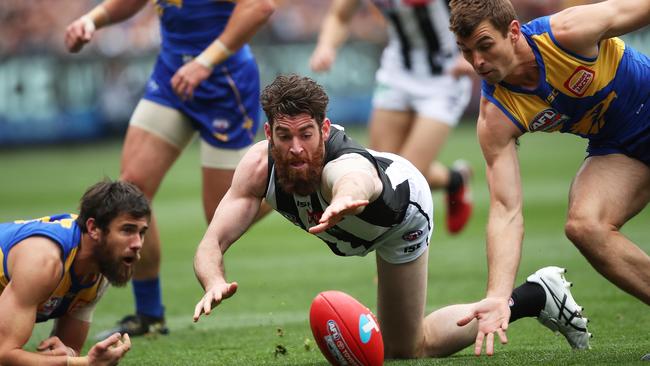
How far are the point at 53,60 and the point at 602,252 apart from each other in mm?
17020

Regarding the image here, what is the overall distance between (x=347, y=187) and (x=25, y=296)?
5.39 feet

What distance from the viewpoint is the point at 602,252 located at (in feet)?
18.7

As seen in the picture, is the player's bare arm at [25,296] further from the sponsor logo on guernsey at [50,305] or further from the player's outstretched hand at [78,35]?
the player's outstretched hand at [78,35]

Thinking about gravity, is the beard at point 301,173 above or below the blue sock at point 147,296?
above

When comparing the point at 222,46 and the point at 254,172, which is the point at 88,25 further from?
the point at 254,172

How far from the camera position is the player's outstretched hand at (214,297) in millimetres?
4883

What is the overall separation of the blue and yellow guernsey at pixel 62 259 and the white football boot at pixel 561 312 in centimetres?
249

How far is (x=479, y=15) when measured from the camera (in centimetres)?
559

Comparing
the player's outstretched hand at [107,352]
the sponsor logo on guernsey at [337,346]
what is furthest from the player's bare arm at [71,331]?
the sponsor logo on guernsey at [337,346]

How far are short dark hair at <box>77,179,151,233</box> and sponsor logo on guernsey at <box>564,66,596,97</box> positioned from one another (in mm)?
2340

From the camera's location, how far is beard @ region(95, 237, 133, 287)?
5523 millimetres

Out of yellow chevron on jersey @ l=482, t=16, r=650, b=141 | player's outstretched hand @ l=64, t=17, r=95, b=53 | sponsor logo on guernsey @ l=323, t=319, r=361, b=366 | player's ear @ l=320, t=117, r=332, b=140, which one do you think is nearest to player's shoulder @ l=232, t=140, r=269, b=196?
player's ear @ l=320, t=117, r=332, b=140

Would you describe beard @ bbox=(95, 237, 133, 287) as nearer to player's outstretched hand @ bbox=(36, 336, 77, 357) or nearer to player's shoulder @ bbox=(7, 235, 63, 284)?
player's shoulder @ bbox=(7, 235, 63, 284)

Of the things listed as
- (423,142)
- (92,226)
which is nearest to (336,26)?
(423,142)
